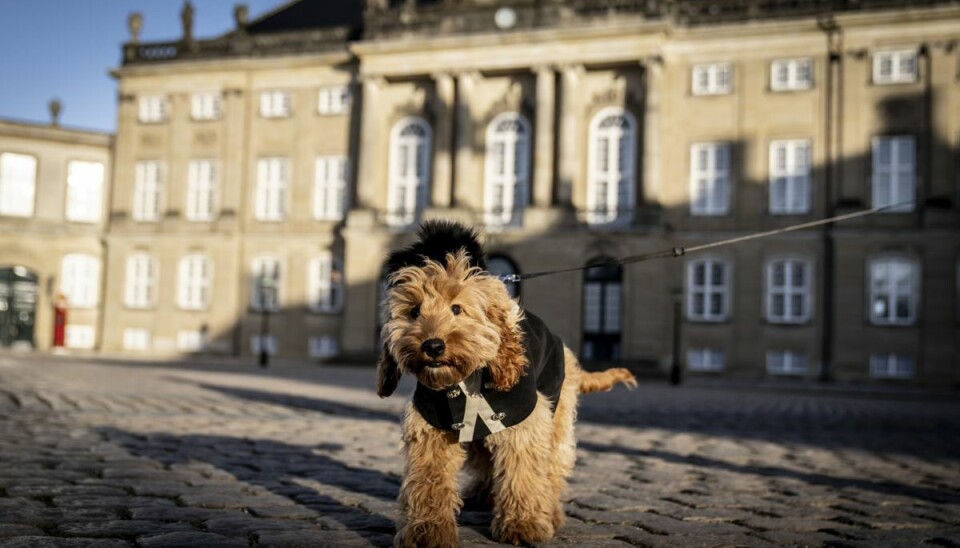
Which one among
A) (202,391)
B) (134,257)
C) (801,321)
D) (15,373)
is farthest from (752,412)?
(134,257)

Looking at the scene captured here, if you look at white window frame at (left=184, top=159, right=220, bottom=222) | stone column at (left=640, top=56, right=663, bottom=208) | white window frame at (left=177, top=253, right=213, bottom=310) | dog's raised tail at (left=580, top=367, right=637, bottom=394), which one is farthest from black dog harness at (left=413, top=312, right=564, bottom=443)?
white window frame at (left=184, top=159, right=220, bottom=222)

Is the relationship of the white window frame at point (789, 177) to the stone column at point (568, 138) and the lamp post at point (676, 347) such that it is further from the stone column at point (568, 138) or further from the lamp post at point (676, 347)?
the stone column at point (568, 138)

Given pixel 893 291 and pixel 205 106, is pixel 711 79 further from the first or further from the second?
pixel 205 106

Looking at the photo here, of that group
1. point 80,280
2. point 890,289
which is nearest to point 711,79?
point 890,289

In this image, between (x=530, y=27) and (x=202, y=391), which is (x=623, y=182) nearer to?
(x=530, y=27)

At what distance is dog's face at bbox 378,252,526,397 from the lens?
4.05 m

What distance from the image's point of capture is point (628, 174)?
111 ft

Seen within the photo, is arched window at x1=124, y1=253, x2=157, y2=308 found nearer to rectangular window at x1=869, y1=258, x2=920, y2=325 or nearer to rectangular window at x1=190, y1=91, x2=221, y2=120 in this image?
rectangular window at x1=190, y1=91, x2=221, y2=120

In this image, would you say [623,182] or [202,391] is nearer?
[202,391]

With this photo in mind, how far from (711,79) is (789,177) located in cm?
437

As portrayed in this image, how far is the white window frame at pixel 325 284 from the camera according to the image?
37875mm

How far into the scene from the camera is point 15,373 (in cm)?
2002

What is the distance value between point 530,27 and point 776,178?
10086mm

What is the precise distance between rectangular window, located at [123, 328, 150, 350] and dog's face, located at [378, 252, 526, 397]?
38367 millimetres
